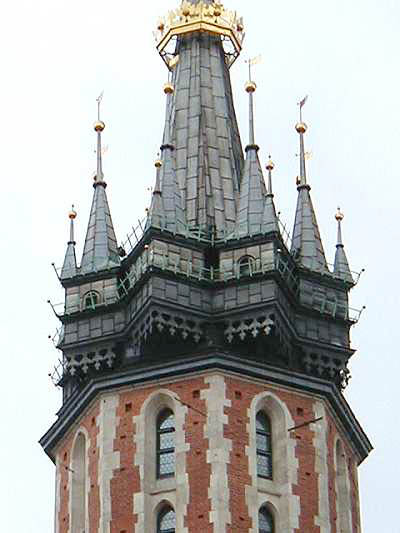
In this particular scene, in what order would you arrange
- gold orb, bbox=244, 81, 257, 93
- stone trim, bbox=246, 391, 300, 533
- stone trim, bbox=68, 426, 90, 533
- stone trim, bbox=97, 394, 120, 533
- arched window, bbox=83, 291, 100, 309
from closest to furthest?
stone trim, bbox=246, 391, 300, 533 → stone trim, bbox=97, 394, 120, 533 → stone trim, bbox=68, 426, 90, 533 → arched window, bbox=83, 291, 100, 309 → gold orb, bbox=244, 81, 257, 93

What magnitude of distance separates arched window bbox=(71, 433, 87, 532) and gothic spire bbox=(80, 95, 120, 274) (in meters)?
4.04

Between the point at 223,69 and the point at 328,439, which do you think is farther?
the point at 223,69

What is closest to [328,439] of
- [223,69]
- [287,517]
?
[287,517]

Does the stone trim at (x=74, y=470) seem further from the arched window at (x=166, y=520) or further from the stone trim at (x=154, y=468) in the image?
the arched window at (x=166, y=520)

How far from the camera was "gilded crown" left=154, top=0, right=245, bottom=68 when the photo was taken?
216ft

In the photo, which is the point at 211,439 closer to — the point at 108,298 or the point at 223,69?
the point at 108,298

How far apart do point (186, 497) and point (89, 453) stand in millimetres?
2977

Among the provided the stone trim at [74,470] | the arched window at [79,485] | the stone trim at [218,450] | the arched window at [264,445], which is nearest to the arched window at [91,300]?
the stone trim at [74,470]

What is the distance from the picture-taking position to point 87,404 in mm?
59438

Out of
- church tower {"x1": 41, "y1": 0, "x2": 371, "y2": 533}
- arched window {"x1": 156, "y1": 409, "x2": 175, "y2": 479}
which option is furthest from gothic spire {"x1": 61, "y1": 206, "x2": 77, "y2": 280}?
arched window {"x1": 156, "y1": 409, "x2": 175, "y2": 479}

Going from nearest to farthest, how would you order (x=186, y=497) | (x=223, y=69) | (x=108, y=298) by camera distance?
(x=186, y=497) < (x=108, y=298) < (x=223, y=69)

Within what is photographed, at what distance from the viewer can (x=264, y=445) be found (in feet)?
192

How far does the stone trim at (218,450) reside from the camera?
186 feet

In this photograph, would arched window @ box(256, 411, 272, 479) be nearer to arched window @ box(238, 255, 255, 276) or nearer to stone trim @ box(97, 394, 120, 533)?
stone trim @ box(97, 394, 120, 533)
